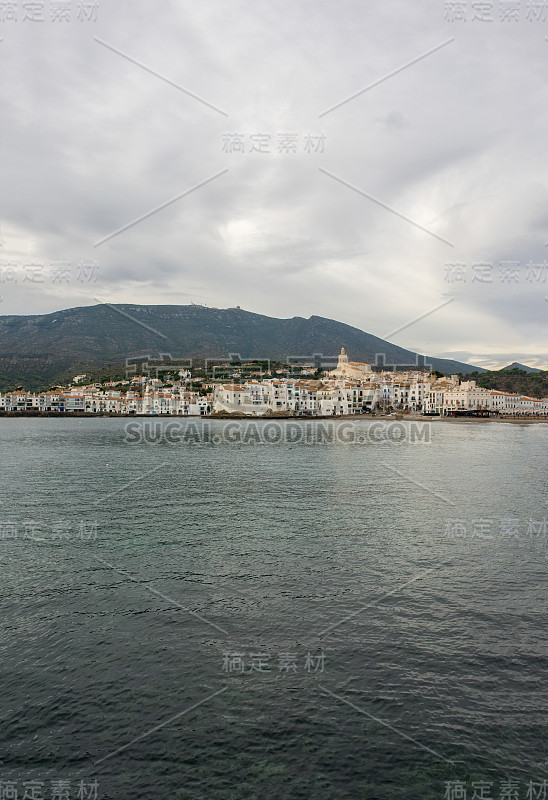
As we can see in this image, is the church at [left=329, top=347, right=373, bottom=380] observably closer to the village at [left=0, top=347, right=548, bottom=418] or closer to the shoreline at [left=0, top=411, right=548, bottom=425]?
the village at [left=0, top=347, right=548, bottom=418]

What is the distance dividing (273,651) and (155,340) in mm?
146971

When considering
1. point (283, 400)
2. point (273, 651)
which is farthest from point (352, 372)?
point (273, 651)

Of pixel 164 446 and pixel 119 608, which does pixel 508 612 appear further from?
pixel 164 446

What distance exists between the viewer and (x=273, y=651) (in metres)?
6.70

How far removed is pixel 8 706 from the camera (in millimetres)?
5566

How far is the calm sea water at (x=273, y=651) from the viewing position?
481 cm

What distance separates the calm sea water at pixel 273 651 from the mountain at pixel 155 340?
362ft

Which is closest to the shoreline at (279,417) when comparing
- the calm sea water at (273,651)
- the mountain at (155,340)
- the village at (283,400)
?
the village at (283,400)

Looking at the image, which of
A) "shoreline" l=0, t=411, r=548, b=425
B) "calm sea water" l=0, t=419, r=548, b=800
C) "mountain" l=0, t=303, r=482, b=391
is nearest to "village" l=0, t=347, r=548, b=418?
"shoreline" l=0, t=411, r=548, b=425

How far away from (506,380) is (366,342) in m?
65.7

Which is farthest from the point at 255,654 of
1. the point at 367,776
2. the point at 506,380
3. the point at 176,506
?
the point at 506,380

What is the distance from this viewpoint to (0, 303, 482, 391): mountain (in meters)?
125

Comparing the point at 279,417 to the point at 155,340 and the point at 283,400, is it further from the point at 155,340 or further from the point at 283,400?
the point at 155,340

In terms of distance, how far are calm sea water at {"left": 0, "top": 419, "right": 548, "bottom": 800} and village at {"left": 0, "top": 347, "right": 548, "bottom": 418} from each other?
7063 cm
